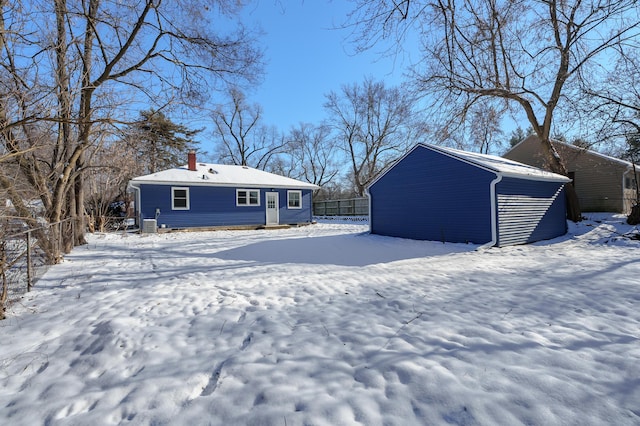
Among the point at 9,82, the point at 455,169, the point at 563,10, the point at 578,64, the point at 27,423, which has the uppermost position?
the point at 563,10

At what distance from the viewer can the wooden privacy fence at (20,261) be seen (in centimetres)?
374

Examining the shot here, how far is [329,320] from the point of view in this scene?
3.67m

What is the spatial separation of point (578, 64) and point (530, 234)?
25.5 ft

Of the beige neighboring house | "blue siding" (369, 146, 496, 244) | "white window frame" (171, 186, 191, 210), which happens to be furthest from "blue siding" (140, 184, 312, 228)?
the beige neighboring house

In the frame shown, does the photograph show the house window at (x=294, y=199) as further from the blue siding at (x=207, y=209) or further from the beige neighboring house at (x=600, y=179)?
the beige neighboring house at (x=600, y=179)

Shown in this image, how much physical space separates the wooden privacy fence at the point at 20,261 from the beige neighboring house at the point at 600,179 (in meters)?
20.2

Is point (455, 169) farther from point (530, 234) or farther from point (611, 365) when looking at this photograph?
point (611, 365)

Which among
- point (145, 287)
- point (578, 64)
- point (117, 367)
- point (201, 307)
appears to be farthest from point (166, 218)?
point (578, 64)

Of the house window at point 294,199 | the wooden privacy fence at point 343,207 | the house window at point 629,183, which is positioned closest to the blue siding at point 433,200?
the house window at point 294,199

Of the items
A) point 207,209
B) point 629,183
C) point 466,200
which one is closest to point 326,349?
point 466,200

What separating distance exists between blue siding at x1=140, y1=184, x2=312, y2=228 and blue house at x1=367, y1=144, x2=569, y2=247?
752 cm

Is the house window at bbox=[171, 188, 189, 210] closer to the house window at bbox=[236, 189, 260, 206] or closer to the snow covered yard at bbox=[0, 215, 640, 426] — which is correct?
the house window at bbox=[236, 189, 260, 206]

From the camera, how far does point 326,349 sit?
2.91 meters

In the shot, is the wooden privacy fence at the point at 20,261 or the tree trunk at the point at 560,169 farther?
the tree trunk at the point at 560,169
